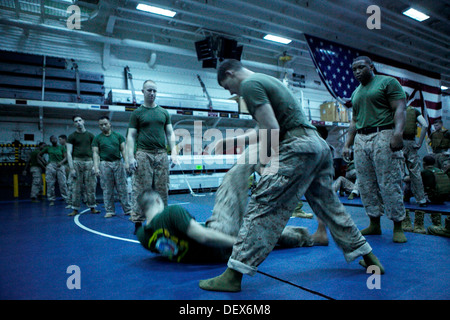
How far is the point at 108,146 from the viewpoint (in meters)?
5.52

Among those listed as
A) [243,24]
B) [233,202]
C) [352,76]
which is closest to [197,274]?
[233,202]

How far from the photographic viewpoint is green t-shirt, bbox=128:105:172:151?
3898 mm

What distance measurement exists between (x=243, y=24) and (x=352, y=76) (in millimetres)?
4858

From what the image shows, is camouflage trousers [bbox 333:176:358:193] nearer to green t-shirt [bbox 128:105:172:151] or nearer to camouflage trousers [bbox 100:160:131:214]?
green t-shirt [bbox 128:105:172:151]

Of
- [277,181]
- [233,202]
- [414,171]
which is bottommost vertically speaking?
[233,202]

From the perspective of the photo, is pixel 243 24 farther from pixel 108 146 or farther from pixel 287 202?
pixel 287 202

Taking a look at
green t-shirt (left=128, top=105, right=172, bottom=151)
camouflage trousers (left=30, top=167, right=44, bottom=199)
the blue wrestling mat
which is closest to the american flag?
green t-shirt (left=128, top=105, right=172, bottom=151)

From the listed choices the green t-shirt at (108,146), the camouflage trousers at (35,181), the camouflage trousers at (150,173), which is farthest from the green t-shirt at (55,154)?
the camouflage trousers at (150,173)

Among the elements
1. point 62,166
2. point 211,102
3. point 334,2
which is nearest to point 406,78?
point 334,2
